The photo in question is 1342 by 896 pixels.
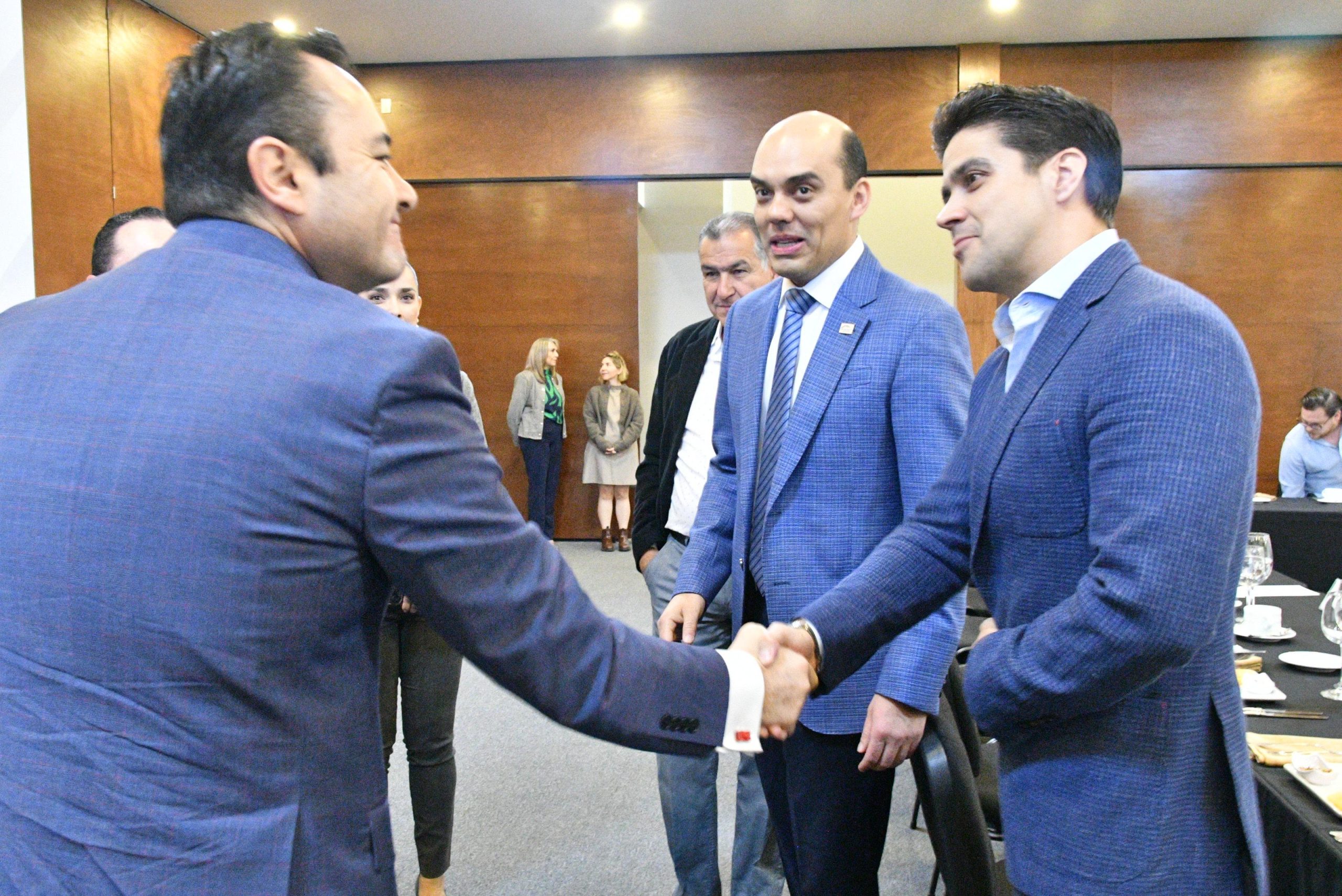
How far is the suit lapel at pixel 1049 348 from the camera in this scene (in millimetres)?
1192

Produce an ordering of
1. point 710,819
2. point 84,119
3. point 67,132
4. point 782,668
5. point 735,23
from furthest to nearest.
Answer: point 735,23, point 84,119, point 67,132, point 710,819, point 782,668

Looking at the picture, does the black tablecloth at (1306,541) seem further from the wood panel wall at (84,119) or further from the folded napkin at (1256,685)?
the wood panel wall at (84,119)

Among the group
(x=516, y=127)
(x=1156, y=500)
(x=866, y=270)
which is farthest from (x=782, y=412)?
(x=516, y=127)

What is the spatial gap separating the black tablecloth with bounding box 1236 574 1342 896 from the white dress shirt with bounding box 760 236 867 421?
1037mm

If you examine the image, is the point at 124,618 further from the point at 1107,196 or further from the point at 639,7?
the point at 639,7

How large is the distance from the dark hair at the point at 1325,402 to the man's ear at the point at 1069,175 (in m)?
6.10

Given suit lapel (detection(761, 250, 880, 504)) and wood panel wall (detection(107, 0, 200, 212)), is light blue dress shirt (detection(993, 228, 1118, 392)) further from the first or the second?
wood panel wall (detection(107, 0, 200, 212))

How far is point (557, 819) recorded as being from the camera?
3.22 metres

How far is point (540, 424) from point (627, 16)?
3.43 meters

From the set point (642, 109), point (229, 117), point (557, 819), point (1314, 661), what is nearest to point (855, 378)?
point (229, 117)

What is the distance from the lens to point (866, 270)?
185cm

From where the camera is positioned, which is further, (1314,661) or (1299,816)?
(1314,661)

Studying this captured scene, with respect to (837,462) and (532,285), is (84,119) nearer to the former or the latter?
(532,285)

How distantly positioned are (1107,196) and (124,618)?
50.4 inches
